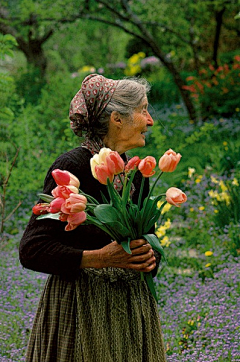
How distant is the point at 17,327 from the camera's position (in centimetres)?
327

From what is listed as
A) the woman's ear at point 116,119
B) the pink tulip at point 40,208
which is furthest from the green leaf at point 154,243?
the woman's ear at point 116,119

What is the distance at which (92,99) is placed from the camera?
6.05 feet

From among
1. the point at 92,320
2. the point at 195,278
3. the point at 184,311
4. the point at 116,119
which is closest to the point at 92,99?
the point at 116,119

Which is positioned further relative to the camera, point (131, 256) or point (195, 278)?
point (195, 278)

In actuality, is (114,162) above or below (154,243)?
above

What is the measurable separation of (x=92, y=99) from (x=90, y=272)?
1.96ft

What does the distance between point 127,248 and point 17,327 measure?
1.92 m

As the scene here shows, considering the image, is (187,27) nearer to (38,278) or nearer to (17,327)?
(38,278)

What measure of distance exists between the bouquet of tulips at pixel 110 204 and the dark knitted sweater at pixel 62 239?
0.37 ft

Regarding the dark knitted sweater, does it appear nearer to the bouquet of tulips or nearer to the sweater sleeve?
the sweater sleeve

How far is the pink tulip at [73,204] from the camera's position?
4.87 ft

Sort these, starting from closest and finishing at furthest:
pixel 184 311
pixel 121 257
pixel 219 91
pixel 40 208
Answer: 1. pixel 40 208
2. pixel 121 257
3. pixel 184 311
4. pixel 219 91

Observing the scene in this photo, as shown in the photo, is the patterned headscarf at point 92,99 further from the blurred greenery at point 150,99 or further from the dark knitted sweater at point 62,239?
the blurred greenery at point 150,99

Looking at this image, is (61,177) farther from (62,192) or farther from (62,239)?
(62,239)
